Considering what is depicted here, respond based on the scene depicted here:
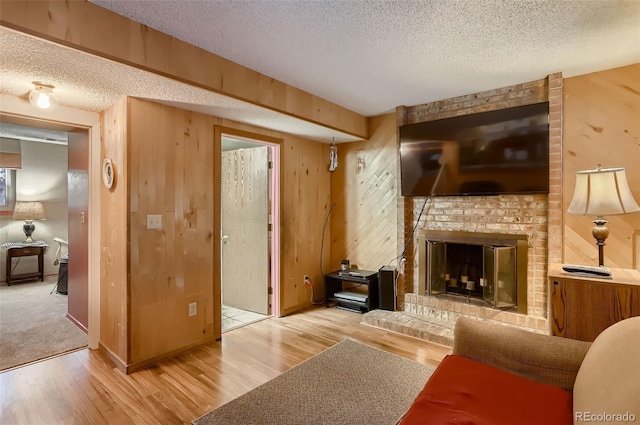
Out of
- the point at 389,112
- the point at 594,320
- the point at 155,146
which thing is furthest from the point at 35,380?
the point at 389,112

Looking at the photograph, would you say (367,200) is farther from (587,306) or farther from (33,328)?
(33,328)

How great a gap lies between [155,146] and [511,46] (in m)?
2.94

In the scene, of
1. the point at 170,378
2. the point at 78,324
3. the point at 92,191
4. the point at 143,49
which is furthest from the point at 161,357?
the point at 143,49

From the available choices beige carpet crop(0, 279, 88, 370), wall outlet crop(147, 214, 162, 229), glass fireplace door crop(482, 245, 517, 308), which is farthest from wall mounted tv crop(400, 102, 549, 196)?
beige carpet crop(0, 279, 88, 370)

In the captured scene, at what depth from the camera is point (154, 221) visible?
Result: 2686mm

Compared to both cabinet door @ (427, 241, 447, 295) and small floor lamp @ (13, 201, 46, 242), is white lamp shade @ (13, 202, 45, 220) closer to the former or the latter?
small floor lamp @ (13, 201, 46, 242)

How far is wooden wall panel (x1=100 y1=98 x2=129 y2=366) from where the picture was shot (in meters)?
2.54

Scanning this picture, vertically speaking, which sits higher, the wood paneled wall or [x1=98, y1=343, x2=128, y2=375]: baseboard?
the wood paneled wall

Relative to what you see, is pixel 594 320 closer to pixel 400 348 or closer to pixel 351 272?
pixel 400 348

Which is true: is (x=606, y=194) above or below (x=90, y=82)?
below

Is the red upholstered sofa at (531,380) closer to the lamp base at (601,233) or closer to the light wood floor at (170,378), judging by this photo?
the lamp base at (601,233)

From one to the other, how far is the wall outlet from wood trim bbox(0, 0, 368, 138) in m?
1.15

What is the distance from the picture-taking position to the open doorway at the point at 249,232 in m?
3.88

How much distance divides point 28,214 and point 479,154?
7.13 metres
